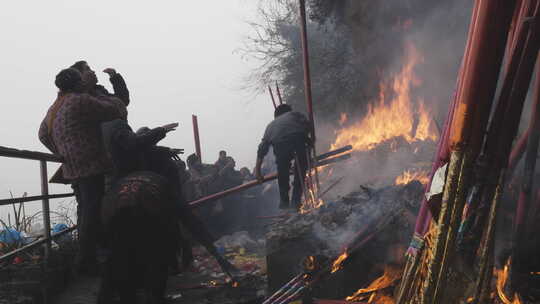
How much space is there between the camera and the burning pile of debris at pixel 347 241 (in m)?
3.53

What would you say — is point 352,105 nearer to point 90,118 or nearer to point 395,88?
point 395,88

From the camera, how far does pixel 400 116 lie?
8.93 metres

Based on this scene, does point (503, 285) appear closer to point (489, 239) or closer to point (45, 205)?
point (489, 239)

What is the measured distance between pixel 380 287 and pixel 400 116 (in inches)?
247

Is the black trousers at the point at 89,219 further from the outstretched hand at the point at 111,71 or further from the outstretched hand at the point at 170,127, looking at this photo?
the outstretched hand at the point at 111,71

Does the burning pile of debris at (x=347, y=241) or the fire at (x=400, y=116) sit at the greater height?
the fire at (x=400, y=116)

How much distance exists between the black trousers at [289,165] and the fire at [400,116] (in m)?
2.37

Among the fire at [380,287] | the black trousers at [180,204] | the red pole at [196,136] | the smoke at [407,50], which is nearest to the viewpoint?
the fire at [380,287]

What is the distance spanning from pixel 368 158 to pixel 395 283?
18.9 feet

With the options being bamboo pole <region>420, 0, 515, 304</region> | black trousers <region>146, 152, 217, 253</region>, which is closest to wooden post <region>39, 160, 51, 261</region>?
black trousers <region>146, 152, 217, 253</region>

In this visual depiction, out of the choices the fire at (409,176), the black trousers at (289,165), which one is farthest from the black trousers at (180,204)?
the fire at (409,176)

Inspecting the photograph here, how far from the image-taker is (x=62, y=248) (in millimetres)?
4723

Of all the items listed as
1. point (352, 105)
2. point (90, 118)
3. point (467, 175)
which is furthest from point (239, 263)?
point (352, 105)

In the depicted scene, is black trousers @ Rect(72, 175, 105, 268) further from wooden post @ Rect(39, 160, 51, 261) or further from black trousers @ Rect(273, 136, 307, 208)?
black trousers @ Rect(273, 136, 307, 208)
